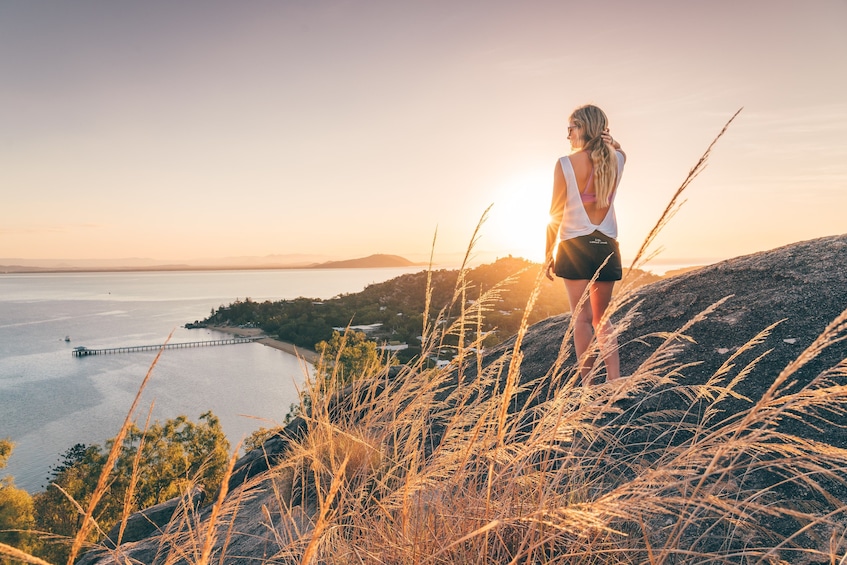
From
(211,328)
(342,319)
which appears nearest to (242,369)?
(342,319)

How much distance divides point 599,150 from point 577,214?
0.51 m

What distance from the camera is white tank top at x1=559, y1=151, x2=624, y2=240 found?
392 centimetres

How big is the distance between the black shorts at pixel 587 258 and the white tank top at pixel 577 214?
0.15ft

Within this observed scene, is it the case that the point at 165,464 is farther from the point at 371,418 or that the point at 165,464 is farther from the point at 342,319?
the point at 342,319

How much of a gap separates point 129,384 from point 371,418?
94032 millimetres

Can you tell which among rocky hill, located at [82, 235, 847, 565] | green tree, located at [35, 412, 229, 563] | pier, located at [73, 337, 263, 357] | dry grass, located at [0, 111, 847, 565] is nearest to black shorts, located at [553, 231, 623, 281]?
rocky hill, located at [82, 235, 847, 565]

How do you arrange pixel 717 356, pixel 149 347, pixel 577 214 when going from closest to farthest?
pixel 577 214 → pixel 717 356 → pixel 149 347

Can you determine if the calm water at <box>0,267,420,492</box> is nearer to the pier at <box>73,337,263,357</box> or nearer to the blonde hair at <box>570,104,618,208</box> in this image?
the pier at <box>73,337,263,357</box>

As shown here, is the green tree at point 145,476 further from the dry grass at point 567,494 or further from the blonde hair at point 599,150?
the dry grass at point 567,494

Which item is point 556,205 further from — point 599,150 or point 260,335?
point 260,335

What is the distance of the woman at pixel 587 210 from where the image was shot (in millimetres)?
3867

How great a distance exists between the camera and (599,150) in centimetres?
383

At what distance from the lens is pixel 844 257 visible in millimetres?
5227

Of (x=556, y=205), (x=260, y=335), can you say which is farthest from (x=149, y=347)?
(x=556, y=205)
